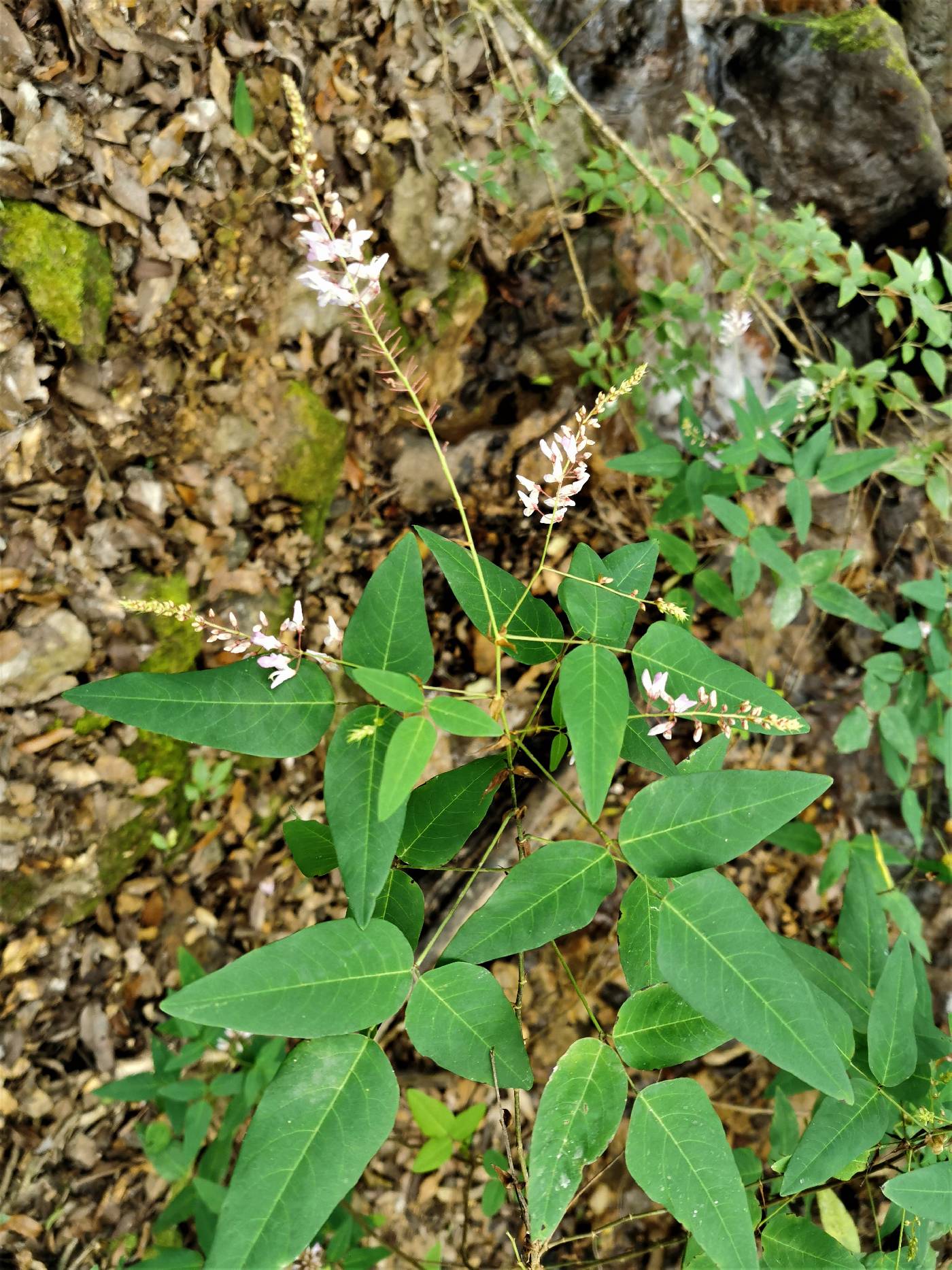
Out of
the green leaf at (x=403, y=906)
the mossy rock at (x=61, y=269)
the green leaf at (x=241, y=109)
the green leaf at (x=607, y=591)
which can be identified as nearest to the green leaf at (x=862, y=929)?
the green leaf at (x=607, y=591)

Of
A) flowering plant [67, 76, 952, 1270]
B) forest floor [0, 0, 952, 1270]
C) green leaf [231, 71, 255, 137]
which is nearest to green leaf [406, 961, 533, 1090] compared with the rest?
flowering plant [67, 76, 952, 1270]

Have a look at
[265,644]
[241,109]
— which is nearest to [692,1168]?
[265,644]

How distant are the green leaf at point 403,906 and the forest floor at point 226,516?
1121 mm

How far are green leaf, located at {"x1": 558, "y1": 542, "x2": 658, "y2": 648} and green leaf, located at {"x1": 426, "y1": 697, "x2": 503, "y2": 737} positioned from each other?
A: 240 millimetres

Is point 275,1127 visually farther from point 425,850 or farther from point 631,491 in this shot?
point 631,491

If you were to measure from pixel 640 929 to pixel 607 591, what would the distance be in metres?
0.54

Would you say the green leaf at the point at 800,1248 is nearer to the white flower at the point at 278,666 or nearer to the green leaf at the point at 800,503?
the white flower at the point at 278,666

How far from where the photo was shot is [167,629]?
2617 mm

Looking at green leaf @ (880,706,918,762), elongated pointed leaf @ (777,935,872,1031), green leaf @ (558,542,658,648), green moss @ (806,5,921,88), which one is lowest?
green leaf @ (880,706,918,762)

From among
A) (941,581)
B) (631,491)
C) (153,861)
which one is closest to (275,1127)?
(153,861)

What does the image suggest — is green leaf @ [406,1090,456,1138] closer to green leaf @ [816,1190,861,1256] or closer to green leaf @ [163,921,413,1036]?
green leaf @ [816,1190,861,1256]

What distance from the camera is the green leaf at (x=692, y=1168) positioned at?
1.06 meters

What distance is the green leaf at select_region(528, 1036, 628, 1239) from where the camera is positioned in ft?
3.61

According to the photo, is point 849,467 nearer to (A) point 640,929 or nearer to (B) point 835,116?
(A) point 640,929
